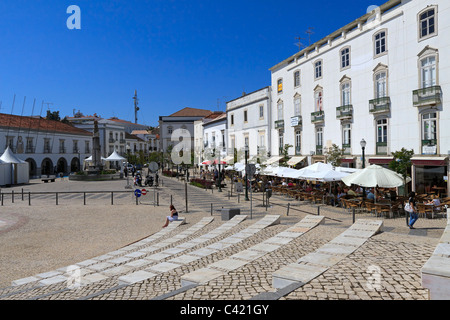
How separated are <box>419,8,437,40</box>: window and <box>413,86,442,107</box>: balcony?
2921 mm

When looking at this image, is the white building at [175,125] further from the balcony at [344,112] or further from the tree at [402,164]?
the tree at [402,164]

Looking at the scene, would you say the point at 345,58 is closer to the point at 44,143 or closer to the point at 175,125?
the point at 44,143

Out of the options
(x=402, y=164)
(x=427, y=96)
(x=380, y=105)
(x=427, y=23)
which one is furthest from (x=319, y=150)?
(x=427, y=23)

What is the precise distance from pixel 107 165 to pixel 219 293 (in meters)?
54.4

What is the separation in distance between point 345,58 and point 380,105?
5.28m

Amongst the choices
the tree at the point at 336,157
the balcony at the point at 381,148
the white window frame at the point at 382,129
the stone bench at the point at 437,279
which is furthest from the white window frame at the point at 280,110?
the stone bench at the point at 437,279

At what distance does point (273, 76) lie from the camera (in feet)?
120

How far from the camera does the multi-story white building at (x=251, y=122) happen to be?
37094 mm

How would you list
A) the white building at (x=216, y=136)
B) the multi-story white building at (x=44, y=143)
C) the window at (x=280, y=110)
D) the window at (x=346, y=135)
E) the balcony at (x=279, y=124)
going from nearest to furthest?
the window at (x=346, y=135) < the balcony at (x=279, y=124) < the window at (x=280, y=110) < the multi-story white building at (x=44, y=143) < the white building at (x=216, y=136)

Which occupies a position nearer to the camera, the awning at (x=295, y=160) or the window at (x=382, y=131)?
the window at (x=382, y=131)

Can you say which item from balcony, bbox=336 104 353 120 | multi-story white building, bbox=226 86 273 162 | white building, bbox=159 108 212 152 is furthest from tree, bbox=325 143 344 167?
white building, bbox=159 108 212 152

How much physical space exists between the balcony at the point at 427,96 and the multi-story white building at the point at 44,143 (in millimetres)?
46080

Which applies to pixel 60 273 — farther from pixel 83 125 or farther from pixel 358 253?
pixel 83 125
